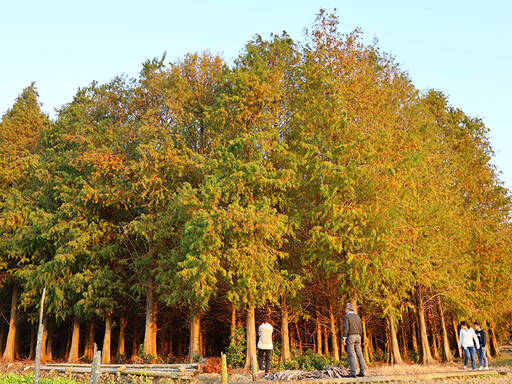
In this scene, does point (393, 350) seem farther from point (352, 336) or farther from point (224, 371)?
point (224, 371)

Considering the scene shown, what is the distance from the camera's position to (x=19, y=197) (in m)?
26.9

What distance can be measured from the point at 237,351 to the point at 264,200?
747cm

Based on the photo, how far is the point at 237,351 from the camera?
20828 millimetres

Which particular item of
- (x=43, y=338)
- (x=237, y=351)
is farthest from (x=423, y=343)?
(x=43, y=338)

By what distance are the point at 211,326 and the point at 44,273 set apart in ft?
41.5

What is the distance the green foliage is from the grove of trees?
1.51 m

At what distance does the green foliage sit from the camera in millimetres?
20656

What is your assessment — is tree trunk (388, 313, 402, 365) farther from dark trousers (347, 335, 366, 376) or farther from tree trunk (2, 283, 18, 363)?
tree trunk (2, 283, 18, 363)

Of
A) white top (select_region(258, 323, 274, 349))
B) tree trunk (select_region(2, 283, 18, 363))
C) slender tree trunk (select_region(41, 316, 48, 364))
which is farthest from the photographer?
tree trunk (select_region(2, 283, 18, 363))

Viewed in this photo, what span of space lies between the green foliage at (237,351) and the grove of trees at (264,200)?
151 centimetres

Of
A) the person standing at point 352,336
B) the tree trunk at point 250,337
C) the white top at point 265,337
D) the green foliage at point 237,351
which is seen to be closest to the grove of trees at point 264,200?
the tree trunk at point 250,337

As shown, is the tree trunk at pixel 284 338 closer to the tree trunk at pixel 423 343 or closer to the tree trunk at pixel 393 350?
the tree trunk at pixel 393 350

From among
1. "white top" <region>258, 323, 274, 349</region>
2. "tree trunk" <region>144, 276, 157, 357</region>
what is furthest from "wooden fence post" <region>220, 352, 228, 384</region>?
"tree trunk" <region>144, 276, 157, 357</region>

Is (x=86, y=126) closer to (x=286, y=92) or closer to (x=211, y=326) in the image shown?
(x=286, y=92)
